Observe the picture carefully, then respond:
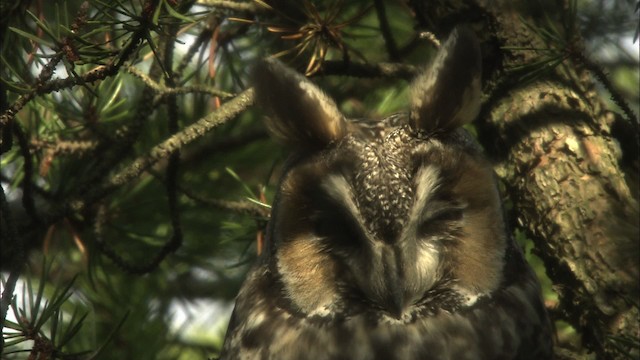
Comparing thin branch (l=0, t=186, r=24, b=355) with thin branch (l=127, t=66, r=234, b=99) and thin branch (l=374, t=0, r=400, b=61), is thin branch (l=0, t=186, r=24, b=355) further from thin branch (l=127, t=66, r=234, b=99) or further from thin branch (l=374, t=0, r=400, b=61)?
thin branch (l=374, t=0, r=400, b=61)

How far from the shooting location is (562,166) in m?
2.23

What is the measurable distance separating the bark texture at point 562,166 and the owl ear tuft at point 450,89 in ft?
0.76

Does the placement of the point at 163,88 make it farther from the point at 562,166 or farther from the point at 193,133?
the point at 562,166

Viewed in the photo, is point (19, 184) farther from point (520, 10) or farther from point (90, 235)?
point (520, 10)

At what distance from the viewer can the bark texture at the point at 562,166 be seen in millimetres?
2094

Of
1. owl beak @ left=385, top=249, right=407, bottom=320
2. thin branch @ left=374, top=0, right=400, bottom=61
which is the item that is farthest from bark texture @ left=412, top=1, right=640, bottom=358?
owl beak @ left=385, top=249, right=407, bottom=320

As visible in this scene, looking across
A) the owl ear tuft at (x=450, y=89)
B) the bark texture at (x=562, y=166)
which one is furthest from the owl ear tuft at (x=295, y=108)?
the bark texture at (x=562, y=166)

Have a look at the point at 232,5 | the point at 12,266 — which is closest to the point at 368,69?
the point at 232,5

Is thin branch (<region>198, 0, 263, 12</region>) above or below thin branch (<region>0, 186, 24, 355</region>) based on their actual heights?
above

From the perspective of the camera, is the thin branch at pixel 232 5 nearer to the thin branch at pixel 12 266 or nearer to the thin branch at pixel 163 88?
the thin branch at pixel 163 88

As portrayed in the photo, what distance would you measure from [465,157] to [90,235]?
132 cm

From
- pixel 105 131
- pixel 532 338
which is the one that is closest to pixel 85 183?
pixel 105 131

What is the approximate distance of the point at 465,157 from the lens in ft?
6.27

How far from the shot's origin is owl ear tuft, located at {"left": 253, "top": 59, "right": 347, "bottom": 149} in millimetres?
1945
